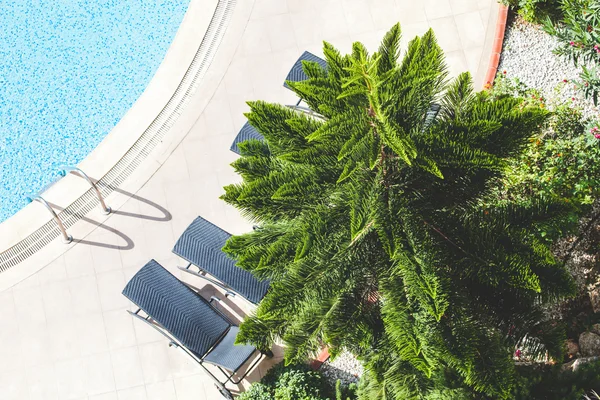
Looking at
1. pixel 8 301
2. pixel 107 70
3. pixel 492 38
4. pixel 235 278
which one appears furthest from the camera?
pixel 107 70

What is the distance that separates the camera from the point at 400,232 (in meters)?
7.07

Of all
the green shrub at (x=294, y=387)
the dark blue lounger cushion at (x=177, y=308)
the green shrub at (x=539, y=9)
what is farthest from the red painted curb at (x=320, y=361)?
the green shrub at (x=539, y=9)

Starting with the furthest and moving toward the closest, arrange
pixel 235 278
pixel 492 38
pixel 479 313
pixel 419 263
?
1. pixel 492 38
2. pixel 235 278
3. pixel 479 313
4. pixel 419 263

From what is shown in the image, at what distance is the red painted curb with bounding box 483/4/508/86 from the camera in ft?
38.5

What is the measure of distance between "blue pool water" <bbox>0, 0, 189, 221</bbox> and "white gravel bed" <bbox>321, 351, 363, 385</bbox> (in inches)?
239

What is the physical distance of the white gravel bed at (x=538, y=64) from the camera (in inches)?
444

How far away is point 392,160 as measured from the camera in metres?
7.09

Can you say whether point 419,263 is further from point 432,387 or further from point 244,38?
point 244,38

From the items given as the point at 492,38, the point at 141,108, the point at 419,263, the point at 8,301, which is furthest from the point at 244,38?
the point at 419,263

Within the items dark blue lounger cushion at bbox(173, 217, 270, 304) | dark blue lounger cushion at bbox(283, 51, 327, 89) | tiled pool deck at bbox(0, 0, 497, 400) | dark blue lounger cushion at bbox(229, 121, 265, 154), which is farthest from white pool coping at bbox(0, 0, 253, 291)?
dark blue lounger cushion at bbox(173, 217, 270, 304)

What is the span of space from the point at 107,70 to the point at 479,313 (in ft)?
29.3

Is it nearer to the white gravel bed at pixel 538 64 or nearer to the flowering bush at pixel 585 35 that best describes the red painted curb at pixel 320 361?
the flowering bush at pixel 585 35

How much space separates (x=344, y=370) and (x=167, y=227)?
3745mm

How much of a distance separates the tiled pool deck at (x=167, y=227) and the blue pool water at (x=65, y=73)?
1.72 meters
